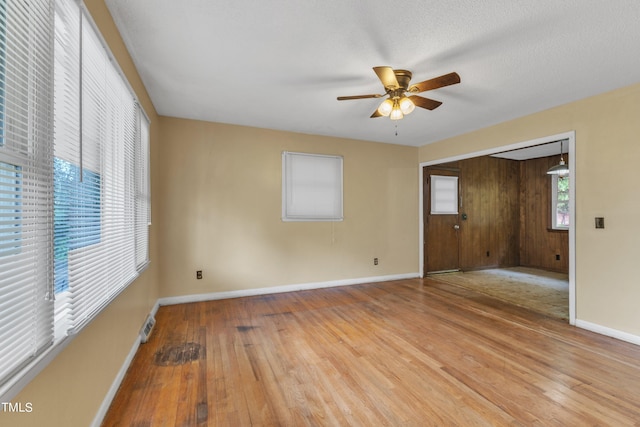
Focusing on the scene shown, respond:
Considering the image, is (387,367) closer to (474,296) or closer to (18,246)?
(18,246)

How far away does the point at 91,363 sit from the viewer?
5.03 ft

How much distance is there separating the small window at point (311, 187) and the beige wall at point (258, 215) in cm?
12

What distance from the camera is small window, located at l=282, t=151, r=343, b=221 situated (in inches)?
174

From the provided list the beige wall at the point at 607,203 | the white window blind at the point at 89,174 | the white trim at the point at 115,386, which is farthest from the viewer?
the beige wall at the point at 607,203

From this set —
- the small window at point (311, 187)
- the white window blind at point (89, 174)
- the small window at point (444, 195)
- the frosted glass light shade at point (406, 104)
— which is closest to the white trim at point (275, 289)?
the small window at point (311, 187)

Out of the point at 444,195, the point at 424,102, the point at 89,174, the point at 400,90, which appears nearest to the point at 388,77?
the point at 400,90

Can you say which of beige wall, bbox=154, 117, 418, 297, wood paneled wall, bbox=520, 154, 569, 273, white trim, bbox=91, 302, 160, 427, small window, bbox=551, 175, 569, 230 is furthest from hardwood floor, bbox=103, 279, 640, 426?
small window, bbox=551, 175, 569, 230

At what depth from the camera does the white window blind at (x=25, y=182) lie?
0.87m

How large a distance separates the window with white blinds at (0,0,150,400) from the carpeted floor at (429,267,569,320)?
4.57 metres

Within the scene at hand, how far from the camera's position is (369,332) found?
2.92 metres

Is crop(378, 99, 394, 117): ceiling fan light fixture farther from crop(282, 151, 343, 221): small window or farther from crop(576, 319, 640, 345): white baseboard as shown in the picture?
crop(576, 319, 640, 345): white baseboard

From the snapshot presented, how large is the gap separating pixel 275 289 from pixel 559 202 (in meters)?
6.18

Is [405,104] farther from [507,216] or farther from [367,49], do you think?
[507,216]

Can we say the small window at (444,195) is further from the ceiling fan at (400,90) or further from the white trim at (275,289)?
the ceiling fan at (400,90)
